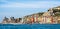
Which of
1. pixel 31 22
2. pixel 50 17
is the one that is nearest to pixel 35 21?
pixel 31 22

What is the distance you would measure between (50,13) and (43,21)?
35.7ft

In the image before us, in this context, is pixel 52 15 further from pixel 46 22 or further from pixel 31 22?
pixel 31 22

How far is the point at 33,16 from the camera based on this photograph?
194000 millimetres

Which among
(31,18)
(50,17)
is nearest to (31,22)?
(31,18)

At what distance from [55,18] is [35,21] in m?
18.6

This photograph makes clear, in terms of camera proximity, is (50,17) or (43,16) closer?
(50,17)

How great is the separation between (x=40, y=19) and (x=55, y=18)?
46.5 ft

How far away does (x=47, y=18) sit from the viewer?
188m

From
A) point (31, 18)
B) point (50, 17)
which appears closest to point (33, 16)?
point (31, 18)

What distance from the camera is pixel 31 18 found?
19038 centimetres

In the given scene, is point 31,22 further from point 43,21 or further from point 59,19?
point 59,19

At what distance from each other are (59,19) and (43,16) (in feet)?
49.7

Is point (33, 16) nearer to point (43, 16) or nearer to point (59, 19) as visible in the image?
point (43, 16)

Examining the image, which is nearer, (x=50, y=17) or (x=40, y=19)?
(x=50, y=17)
